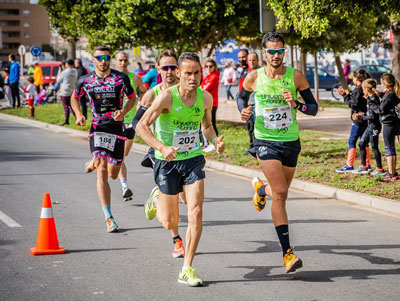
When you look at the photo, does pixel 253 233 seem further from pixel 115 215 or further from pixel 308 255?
pixel 115 215

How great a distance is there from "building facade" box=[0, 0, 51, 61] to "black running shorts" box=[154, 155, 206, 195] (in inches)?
6505

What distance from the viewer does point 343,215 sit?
8.65 m

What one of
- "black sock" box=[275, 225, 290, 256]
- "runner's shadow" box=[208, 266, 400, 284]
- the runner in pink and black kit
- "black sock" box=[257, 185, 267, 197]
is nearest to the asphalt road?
"runner's shadow" box=[208, 266, 400, 284]

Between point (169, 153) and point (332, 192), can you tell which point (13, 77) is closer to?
point (332, 192)

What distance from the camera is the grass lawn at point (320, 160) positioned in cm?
995

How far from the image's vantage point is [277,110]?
6.41 metres

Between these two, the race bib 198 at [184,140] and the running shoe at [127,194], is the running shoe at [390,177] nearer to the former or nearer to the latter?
the running shoe at [127,194]

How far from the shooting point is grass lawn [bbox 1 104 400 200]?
9.95 meters

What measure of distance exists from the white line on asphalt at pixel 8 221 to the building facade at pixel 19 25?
162m

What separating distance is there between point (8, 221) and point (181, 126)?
325 centimetres

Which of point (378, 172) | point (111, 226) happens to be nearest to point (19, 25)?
point (378, 172)

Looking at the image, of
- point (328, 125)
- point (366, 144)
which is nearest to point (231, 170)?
point (366, 144)

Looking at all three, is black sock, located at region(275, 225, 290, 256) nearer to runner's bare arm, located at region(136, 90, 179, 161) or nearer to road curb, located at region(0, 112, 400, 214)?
runner's bare arm, located at region(136, 90, 179, 161)

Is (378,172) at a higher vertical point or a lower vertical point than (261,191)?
lower
